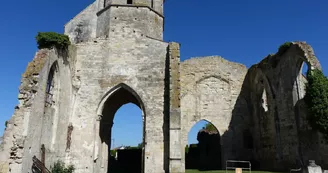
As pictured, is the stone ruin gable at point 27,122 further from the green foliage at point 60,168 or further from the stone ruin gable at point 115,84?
the stone ruin gable at point 115,84

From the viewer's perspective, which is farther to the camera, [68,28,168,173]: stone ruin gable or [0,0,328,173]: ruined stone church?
[68,28,168,173]: stone ruin gable

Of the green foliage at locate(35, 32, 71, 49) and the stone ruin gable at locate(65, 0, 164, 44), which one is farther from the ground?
the stone ruin gable at locate(65, 0, 164, 44)

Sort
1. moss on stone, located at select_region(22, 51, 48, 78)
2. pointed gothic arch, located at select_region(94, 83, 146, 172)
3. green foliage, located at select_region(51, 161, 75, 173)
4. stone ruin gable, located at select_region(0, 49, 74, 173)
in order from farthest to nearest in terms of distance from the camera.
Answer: pointed gothic arch, located at select_region(94, 83, 146, 172), green foliage, located at select_region(51, 161, 75, 173), moss on stone, located at select_region(22, 51, 48, 78), stone ruin gable, located at select_region(0, 49, 74, 173)

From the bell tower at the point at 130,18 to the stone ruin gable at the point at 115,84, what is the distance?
590 millimetres

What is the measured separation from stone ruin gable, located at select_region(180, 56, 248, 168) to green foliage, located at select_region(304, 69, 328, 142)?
5.18 m

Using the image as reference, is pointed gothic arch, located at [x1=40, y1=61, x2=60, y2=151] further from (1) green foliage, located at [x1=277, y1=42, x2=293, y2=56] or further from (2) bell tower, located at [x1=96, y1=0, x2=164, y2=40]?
(1) green foliage, located at [x1=277, y1=42, x2=293, y2=56]

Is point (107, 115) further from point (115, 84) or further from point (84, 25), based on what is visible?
point (84, 25)

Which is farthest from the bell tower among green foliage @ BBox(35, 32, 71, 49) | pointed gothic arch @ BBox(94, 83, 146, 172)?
pointed gothic arch @ BBox(94, 83, 146, 172)

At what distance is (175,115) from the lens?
1240 centimetres

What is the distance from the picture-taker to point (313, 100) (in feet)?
34.4

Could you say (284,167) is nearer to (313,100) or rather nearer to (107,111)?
(313,100)

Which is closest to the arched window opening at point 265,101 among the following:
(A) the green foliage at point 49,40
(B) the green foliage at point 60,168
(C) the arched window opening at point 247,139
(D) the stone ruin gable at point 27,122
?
(C) the arched window opening at point 247,139

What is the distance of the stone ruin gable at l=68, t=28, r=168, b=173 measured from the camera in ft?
42.1

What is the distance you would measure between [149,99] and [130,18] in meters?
4.72
